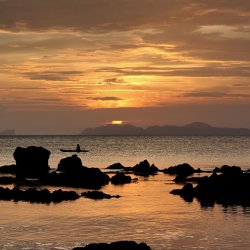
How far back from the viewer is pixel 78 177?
103000 millimetres

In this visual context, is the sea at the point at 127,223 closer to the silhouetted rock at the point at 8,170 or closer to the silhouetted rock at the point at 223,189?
the silhouetted rock at the point at 223,189

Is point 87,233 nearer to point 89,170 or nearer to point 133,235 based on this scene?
point 133,235

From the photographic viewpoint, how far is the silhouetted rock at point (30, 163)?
115125 millimetres

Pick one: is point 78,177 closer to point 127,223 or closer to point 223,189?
point 223,189

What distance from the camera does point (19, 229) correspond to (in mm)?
52125

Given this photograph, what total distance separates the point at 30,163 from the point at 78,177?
17.0 m

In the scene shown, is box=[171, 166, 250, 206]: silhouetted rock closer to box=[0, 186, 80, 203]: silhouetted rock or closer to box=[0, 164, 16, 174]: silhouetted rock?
box=[0, 186, 80, 203]: silhouetted rock

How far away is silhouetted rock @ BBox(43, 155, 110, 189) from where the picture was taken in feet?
326

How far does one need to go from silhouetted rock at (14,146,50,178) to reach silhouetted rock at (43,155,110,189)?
32.4 ft

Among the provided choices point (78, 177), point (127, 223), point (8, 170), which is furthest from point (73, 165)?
point (127, 223)

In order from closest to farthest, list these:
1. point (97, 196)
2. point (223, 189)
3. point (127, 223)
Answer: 1. point (127, 223)
2. point (97, 196)
3. point (223, 189)

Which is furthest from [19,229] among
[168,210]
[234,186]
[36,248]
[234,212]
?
[234,186]

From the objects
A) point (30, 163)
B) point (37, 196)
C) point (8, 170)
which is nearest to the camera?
point (37, 196)

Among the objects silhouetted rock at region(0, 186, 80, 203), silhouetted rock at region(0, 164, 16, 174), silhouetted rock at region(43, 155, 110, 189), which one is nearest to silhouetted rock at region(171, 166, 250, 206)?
silhouetted rock at region(0, 186, 80, 203)
